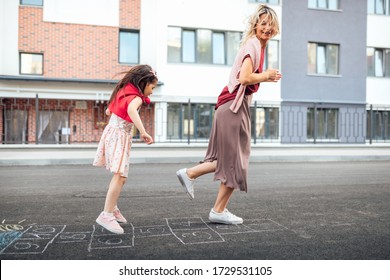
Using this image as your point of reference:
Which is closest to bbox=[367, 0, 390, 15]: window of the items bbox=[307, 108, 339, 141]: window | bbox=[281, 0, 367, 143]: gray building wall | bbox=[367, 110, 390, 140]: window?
bbox=[281, 0, 367, 143]: gray building wall

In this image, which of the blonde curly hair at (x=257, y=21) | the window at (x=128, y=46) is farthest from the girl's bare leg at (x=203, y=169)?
the window at (x=128, y=46)

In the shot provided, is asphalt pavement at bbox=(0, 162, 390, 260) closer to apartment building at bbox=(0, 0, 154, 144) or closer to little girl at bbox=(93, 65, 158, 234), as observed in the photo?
little girl at bbox=(93, 65, 158, 234)

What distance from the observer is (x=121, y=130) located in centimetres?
343

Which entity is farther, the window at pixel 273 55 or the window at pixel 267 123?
the window at pixel 273 55

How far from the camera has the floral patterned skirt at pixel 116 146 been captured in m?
3.37

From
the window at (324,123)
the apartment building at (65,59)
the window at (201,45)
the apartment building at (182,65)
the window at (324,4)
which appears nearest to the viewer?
the apartment building at (65,59)

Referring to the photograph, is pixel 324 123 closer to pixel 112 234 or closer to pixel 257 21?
pixel 257 21

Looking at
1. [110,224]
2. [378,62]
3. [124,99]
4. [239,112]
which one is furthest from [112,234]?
[378,62]

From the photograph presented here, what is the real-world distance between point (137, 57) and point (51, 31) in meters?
3.71

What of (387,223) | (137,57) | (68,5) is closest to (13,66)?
(68,5)

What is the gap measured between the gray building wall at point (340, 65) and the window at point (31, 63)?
10.6 metres

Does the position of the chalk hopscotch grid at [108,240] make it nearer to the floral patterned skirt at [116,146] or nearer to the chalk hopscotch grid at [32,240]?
the chalk hopscotch grid at [32,240]

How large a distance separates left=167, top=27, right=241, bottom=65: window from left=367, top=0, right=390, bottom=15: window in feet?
23.2

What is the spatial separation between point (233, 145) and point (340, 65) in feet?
58.9
